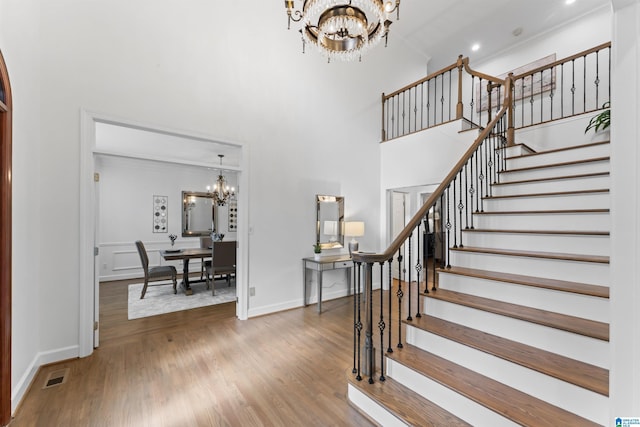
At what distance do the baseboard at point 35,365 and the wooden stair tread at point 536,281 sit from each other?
3485 mm

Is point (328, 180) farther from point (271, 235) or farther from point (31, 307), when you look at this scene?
point (31, 307)

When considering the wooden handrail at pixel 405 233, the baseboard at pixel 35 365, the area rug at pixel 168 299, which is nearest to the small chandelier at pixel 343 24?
the wooden handrail at pixel 405 233

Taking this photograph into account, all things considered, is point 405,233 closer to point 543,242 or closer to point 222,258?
point 543,242

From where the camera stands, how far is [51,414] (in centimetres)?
198

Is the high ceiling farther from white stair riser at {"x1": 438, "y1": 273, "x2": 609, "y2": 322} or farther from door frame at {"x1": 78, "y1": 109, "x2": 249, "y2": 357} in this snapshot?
door frame at {"x1": 78, "y1": 109, "x2": 249, "y2": 357}

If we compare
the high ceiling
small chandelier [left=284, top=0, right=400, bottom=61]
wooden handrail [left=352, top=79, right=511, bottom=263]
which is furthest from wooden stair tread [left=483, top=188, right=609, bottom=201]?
the high ceiling

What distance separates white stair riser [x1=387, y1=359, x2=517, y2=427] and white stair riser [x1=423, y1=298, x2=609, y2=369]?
58 cm

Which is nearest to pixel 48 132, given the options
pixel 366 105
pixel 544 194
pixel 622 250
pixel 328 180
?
pixel 328 180

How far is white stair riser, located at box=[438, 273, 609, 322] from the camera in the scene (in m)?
1.79

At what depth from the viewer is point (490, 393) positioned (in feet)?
5.38

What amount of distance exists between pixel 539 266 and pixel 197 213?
Answer: 24.5ft

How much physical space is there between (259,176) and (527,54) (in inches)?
230

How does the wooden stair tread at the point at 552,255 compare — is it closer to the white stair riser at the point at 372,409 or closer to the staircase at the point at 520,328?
the staircase at the point at 520,328

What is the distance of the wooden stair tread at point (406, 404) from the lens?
5.49ft
